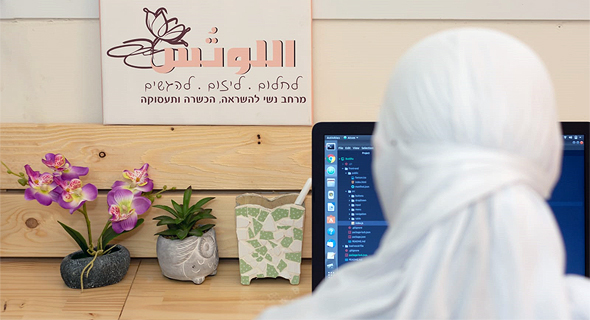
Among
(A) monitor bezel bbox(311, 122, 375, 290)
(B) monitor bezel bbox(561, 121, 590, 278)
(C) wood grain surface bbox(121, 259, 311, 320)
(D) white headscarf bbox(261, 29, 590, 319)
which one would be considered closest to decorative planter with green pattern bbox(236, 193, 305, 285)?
(C) wood grain surface bbox(121, 259, 311, 320)

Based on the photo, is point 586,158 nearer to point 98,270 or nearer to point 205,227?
point 205,227

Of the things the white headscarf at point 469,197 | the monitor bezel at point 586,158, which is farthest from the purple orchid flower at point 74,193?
the monitor bezel at point 586,158

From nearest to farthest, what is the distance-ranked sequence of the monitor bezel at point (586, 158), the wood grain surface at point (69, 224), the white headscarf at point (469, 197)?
the white headscarf at point (469, 197)
the monitor bezel at point (586, 158)
the wood grain surface at point (69, 224)

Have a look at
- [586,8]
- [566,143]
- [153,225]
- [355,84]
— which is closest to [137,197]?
[153,225]

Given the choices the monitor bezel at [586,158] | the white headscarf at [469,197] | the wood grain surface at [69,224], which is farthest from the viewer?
the wood grain surface at [69,224]

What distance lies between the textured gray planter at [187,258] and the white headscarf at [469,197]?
0.60 metres

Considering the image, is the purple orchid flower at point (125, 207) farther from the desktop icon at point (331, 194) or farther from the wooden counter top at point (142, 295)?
the desktop icon at point (331, 194)

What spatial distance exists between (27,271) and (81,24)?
0.49 metres

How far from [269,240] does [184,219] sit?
16 cm

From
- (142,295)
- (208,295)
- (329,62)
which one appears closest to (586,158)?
(329,62)

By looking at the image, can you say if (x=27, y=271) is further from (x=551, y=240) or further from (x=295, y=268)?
(x=551, y=240)

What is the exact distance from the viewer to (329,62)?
3.54ft

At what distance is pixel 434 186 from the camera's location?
380mm

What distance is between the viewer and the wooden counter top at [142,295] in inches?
35.2
